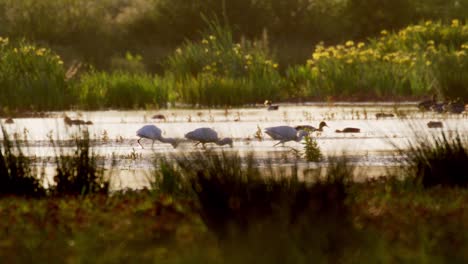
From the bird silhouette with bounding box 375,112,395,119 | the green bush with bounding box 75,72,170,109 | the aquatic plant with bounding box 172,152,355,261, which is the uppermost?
the green bush with bounding box 75,72,170,109

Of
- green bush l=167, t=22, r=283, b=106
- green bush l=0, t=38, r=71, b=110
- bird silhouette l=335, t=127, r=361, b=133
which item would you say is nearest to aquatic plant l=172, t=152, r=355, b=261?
bird silhouette l=335, t=127, r=361, b=133

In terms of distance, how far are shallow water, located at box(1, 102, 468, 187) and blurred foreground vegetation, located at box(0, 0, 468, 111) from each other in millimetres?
1525

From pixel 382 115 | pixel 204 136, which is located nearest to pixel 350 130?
pixel 382 115

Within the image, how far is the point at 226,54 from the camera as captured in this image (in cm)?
2931

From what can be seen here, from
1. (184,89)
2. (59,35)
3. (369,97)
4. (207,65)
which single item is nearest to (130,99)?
(184,89)

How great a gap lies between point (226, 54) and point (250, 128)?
958cm

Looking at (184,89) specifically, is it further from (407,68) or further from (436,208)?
(436,208)

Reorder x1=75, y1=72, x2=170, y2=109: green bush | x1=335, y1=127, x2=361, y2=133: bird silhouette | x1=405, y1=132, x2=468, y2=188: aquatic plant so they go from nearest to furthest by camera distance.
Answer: x1=405, y1=132, x2=468, y2=188: aquatic plant → x1=335, y1=127, x2=361, y2=133: bird silhouette → x1=75, y1=72, x2=170, y2=109: green bush

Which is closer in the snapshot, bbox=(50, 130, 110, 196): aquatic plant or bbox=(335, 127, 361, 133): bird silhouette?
bbox=(50, 130, 110, 196): aquatic plant

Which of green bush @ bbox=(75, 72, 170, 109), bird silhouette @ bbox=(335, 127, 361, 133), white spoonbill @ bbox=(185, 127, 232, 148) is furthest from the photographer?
green bush @ bbox=(75, 72, 170, 109)

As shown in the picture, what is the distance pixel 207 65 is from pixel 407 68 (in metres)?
4.73

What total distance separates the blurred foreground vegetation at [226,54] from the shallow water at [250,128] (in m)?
1.53

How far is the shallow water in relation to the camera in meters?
15.1

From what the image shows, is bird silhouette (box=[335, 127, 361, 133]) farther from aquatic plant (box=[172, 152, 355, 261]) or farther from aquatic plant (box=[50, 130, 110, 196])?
aquatic plant (box=[172, 152, 355, 261])
